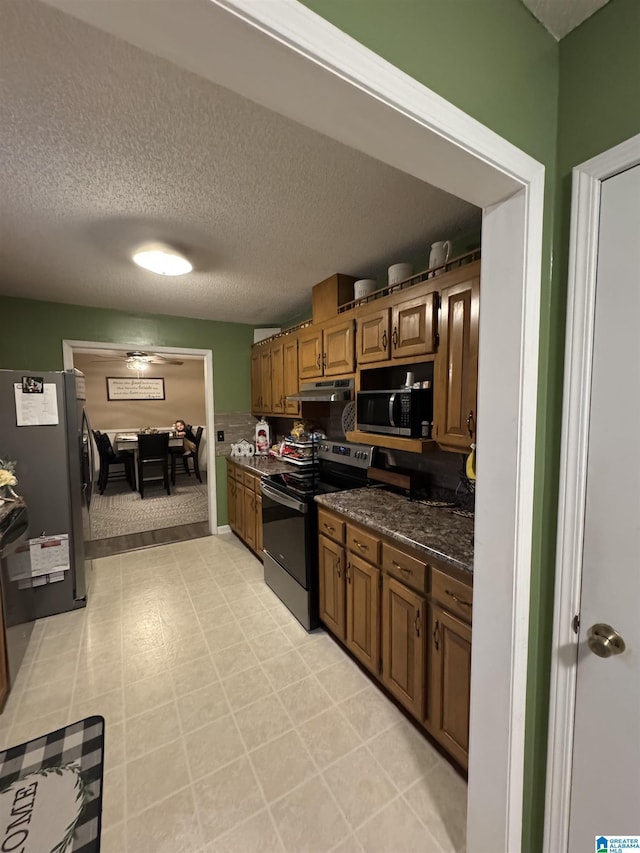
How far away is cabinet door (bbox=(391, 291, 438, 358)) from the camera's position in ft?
5.61

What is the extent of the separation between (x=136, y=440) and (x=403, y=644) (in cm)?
546

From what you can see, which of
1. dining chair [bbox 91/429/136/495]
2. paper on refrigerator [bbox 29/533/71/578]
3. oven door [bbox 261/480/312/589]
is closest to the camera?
oven door [bbox 261/480/312/589]

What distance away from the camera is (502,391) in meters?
0.91

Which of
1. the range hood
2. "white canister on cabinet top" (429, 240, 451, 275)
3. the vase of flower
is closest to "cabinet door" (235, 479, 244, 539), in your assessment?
the range hood

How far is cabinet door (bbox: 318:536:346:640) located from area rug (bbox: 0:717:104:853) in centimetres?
121

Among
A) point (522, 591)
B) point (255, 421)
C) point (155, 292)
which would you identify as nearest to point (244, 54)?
point (522, 591)

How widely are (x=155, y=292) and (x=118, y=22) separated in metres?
2.67

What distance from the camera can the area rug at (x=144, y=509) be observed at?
13.7 ft

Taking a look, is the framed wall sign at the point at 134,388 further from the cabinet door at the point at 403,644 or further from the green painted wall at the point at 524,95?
the green painted wall at the point at 524,95

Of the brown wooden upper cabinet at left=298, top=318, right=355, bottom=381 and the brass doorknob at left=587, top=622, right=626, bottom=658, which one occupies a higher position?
the brown wooden upper cabinet at left=298, top=318, right=355, bottom=381

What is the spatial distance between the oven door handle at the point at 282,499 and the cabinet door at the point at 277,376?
0.96 metres

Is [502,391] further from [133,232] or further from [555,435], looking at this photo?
[133,232]

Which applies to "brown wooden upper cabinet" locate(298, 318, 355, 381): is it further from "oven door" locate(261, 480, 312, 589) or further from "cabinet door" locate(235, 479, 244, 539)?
"cabinet door" locate(235, 479, 244, 539)

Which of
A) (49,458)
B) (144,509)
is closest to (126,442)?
(144,509)
